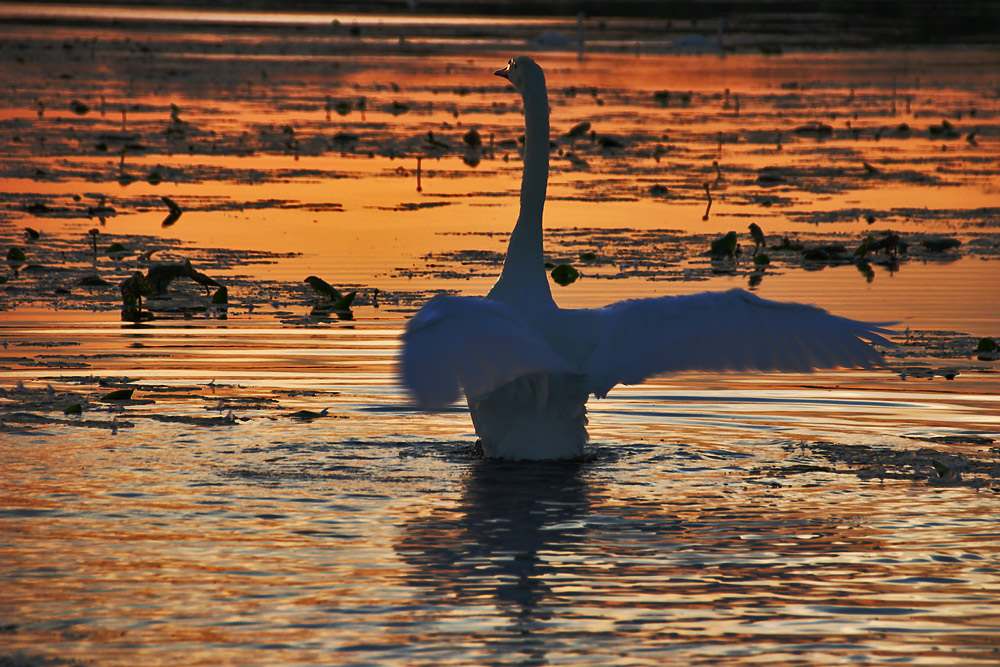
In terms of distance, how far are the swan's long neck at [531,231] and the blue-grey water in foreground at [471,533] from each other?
979mm

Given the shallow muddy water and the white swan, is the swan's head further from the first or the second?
the shallow muddy water

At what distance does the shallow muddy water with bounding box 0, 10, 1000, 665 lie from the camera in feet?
19.5

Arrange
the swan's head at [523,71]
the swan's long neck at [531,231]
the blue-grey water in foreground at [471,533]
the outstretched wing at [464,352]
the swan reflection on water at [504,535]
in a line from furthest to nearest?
the swan's head at [523,71] → the swan's long neck at [531,231] → the outstretched wing at [464,352] → the swan reflection on water at [504,535] → the blue-grey water in foreground at [471,533]

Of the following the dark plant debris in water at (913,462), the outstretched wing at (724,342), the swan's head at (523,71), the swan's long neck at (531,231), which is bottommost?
the dark plant debris in water at (913,462)

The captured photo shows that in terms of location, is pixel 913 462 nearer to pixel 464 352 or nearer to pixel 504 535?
pixel 504 535

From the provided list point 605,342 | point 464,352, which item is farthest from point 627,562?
point 605,342

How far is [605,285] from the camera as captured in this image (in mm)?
13734

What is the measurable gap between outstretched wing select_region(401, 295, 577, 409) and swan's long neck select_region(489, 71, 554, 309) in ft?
4.47

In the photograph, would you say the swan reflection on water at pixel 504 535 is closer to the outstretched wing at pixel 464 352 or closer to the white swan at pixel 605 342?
the white swan at pixel 605 342

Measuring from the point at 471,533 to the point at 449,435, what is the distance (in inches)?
91.5

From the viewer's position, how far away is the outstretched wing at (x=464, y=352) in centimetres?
668

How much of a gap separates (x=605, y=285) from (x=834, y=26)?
5227cm

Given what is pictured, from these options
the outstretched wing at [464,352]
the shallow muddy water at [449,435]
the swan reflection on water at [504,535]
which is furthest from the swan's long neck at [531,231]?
the outstretched wing at [464,352]

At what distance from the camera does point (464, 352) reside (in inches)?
270
